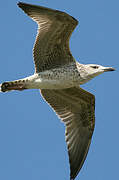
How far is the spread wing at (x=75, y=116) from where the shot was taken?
11.5 meters

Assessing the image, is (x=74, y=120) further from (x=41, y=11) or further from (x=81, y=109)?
(x=41, y=11)

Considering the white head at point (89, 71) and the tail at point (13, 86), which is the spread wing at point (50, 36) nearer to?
the white head at point (89, 71)

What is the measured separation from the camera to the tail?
35.0ft

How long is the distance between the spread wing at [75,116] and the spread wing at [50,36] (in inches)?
40.5

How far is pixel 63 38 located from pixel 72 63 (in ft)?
2.09

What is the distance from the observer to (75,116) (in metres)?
12.0

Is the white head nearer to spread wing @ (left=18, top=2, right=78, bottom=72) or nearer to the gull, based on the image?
the gull

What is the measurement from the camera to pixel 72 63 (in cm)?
1070

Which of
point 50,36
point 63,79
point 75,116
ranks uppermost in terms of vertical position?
point 50,36

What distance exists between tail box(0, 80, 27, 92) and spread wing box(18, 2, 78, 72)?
493 millimetres

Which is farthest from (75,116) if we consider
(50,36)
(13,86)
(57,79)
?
(50,36)

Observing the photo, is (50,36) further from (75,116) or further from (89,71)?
(75,116)

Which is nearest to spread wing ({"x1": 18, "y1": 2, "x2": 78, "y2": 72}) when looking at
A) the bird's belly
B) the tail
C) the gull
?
the gull

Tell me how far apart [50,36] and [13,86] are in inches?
56.3
